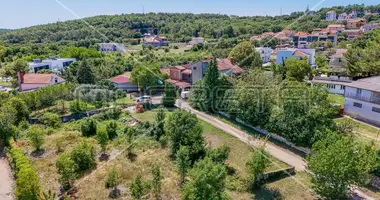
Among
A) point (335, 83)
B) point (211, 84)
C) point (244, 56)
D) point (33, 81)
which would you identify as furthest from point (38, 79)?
point (335, 83)

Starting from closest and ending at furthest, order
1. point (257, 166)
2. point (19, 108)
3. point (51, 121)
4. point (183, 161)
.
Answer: point (257, 166), point (183, 161), point (51, 121), point (19, 108)

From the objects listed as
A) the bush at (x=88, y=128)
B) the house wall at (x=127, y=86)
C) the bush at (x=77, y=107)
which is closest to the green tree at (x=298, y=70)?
the house wall at (x=127, y=86)

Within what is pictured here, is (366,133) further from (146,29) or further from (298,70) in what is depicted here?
(146,29)

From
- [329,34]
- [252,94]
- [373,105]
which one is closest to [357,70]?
[373,105]

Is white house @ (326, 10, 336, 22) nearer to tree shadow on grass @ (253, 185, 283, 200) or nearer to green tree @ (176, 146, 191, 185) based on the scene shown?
tree shadow on grass @ (253, 185, 283, 200)

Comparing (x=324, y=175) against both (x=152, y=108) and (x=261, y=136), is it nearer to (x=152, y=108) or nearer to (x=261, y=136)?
(x=261, y=136)

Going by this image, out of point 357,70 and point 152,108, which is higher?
point 357,70
